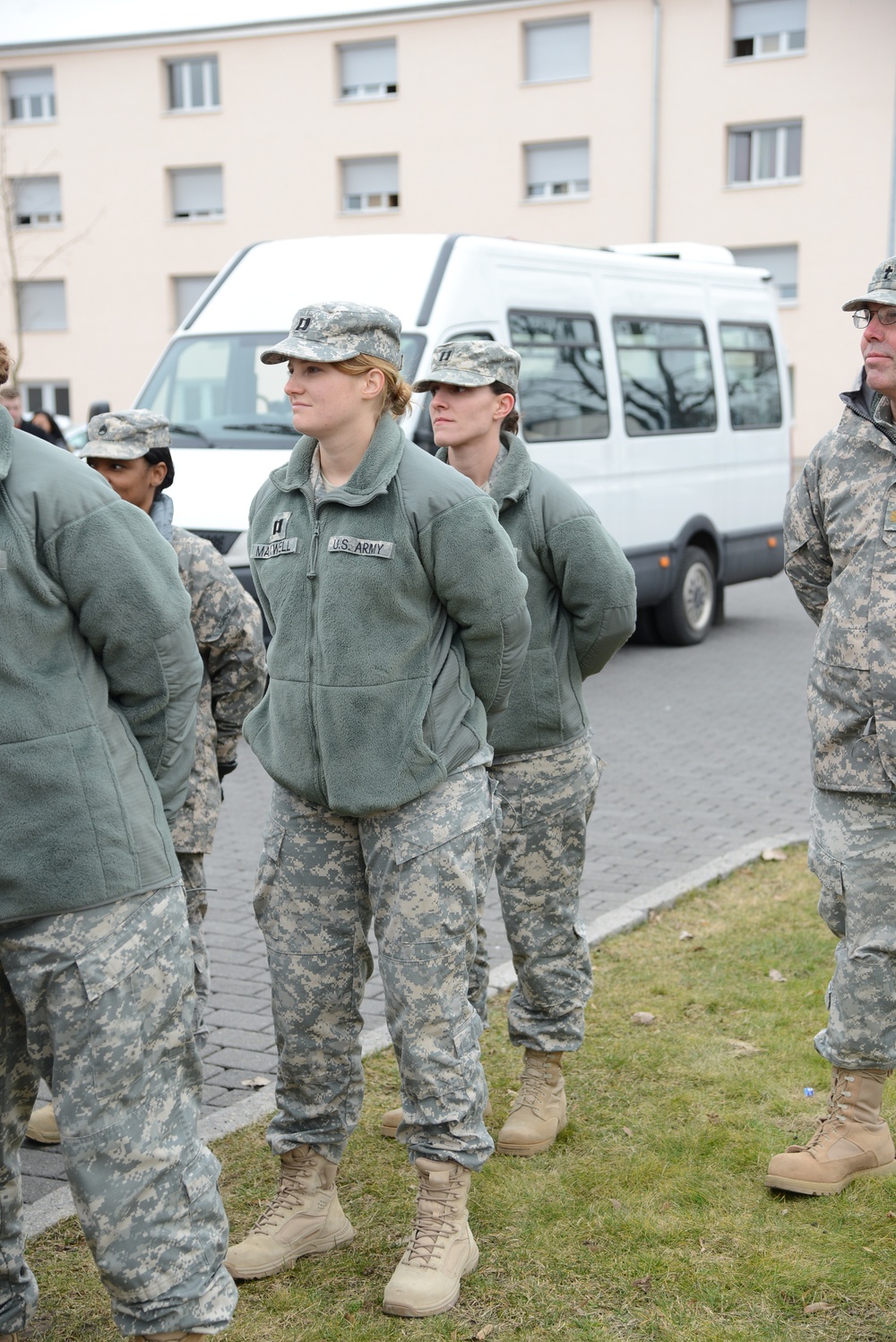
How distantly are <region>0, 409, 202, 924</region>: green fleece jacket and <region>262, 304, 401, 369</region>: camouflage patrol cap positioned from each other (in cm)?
67

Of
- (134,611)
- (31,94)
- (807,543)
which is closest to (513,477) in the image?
(807,543)

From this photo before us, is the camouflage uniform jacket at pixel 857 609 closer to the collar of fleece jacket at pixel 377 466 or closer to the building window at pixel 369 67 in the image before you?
the collar of fleece jacket at pixel 377 466

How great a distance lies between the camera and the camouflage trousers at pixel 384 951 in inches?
130

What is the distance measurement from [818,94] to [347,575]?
33944 millimetres

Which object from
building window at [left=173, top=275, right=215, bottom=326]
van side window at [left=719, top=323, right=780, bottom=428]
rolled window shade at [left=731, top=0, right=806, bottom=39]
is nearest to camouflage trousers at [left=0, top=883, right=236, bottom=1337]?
van side window at [left=719, top=323, right=780, bottom=428]

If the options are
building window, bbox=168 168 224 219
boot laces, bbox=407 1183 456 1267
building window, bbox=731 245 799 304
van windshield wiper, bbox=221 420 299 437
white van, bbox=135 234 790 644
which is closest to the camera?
boot laces, bbox=407 1183 456 1267

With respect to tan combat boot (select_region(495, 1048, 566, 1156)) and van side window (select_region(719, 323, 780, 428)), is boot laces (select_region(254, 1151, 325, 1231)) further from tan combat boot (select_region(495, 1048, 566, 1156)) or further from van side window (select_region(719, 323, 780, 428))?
van side window (select_region(719, 323, 780, 428))

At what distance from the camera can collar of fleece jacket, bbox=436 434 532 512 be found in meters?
3.97

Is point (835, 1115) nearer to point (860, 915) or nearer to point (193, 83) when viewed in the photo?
point (860, 915)

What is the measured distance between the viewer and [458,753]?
3.35 m

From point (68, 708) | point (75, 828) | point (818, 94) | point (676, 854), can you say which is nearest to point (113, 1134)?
point (75, 828)

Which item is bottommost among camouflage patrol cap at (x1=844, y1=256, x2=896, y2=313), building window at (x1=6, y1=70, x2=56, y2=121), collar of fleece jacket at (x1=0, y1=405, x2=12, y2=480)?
collar of fleece jacket at (x1=0, y1=405, x2=12, y2=480)

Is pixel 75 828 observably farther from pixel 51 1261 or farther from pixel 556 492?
pixel 556 492

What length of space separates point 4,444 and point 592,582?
71.7 inches
